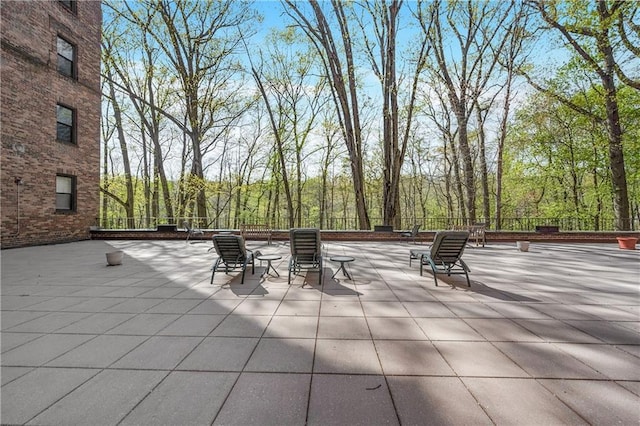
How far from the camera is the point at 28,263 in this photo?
23.5ft

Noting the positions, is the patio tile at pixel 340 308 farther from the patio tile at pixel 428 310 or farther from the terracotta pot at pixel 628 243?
the terracotta pot at pixel 628 243

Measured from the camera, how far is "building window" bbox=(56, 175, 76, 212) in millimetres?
11430

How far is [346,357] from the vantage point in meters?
2.57

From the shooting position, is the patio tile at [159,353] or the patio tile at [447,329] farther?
the patio tile at [447,329]

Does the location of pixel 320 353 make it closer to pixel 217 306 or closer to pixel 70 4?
pixel 217 306

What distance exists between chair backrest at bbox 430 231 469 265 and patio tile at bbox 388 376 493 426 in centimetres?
341

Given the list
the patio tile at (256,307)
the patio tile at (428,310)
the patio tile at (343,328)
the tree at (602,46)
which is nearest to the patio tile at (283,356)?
the patio tile at (343,328)

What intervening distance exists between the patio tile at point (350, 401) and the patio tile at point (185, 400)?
2.20 ft

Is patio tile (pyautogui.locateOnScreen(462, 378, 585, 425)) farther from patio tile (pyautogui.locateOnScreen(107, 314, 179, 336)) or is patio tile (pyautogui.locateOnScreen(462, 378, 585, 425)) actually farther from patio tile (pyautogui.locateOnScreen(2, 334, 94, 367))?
patio tile (pyautogui.locateOnScreen(2, 334, 94, 367))

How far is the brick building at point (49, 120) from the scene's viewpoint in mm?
9562

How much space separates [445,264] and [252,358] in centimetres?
430

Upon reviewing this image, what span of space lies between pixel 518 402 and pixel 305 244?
13.8 feet

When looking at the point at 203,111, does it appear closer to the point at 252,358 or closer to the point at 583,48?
the point at 252,358

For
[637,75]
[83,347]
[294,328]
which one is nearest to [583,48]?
[637,75]
